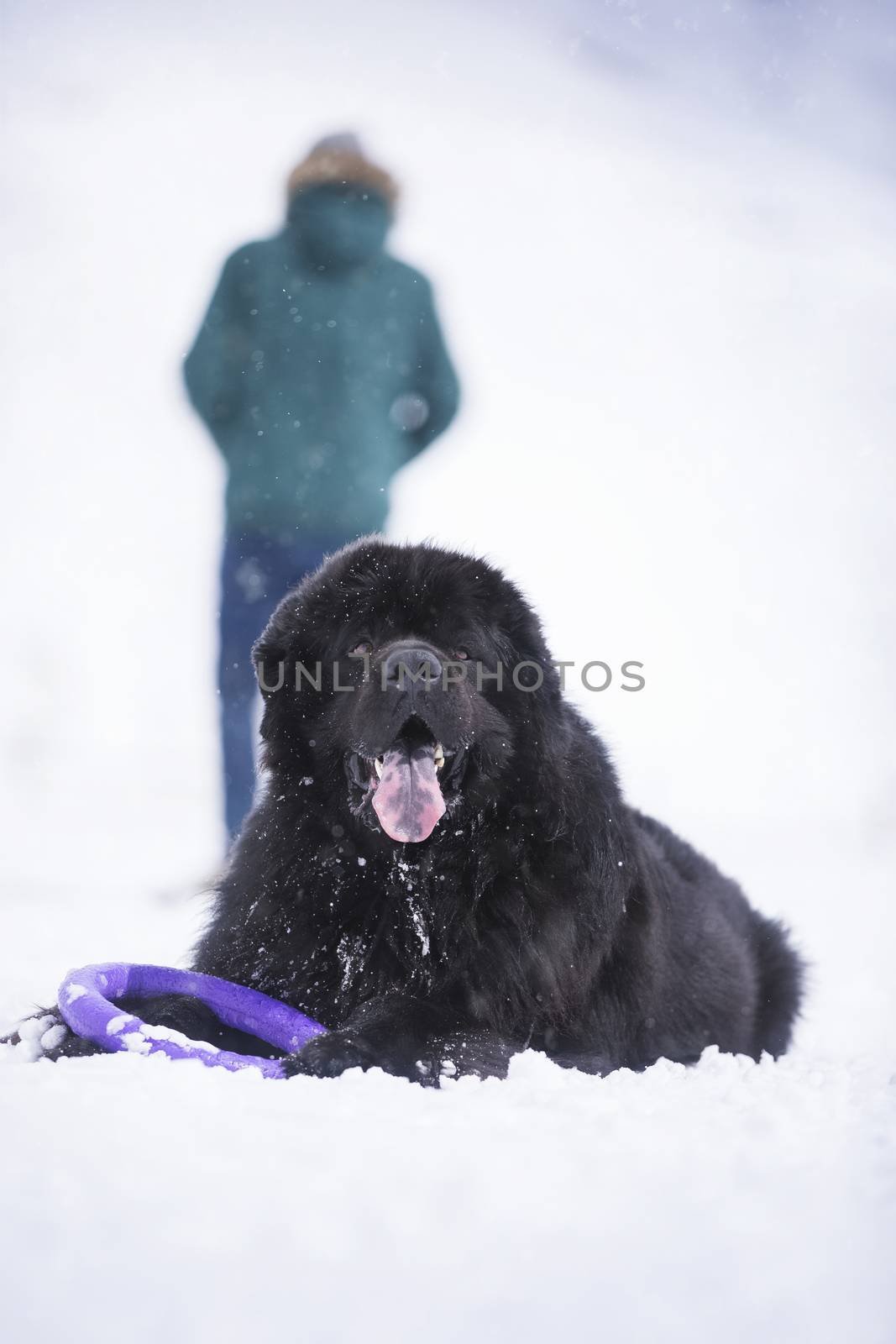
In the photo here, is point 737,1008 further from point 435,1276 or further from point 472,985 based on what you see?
point 435,1276

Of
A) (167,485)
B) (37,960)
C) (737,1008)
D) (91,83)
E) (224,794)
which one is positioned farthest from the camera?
(91,83)

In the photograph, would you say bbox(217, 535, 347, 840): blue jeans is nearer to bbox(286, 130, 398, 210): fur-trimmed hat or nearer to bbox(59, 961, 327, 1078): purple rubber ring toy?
bbox(286, 130, 398, 210): fur-trimmed hat

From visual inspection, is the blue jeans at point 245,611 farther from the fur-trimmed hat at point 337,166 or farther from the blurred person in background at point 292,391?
the fur-trimmed hat at point 337,166

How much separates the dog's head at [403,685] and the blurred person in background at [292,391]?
7.01 feet

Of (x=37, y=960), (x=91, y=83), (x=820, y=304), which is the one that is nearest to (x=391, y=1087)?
(x=37, y=960)

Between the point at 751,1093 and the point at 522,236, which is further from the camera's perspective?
the point at 522,236

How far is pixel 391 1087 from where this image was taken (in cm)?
188

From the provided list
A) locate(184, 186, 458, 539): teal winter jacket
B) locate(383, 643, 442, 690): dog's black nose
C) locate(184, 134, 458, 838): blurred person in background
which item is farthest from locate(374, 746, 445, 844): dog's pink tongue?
locate(184, 186, 458, 539): teal winter jacket

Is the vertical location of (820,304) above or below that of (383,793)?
above

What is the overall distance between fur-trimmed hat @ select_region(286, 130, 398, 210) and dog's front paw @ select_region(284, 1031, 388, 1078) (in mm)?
4460

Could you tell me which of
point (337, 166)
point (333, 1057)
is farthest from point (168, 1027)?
point (337, 166)

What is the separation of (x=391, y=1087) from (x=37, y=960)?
7.92ft

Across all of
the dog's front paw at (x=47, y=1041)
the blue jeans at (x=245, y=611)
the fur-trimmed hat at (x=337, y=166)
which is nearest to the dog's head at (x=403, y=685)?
the dog's front paw at (x=47, y=1041)

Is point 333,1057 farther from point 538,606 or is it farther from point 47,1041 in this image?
point 538,606
